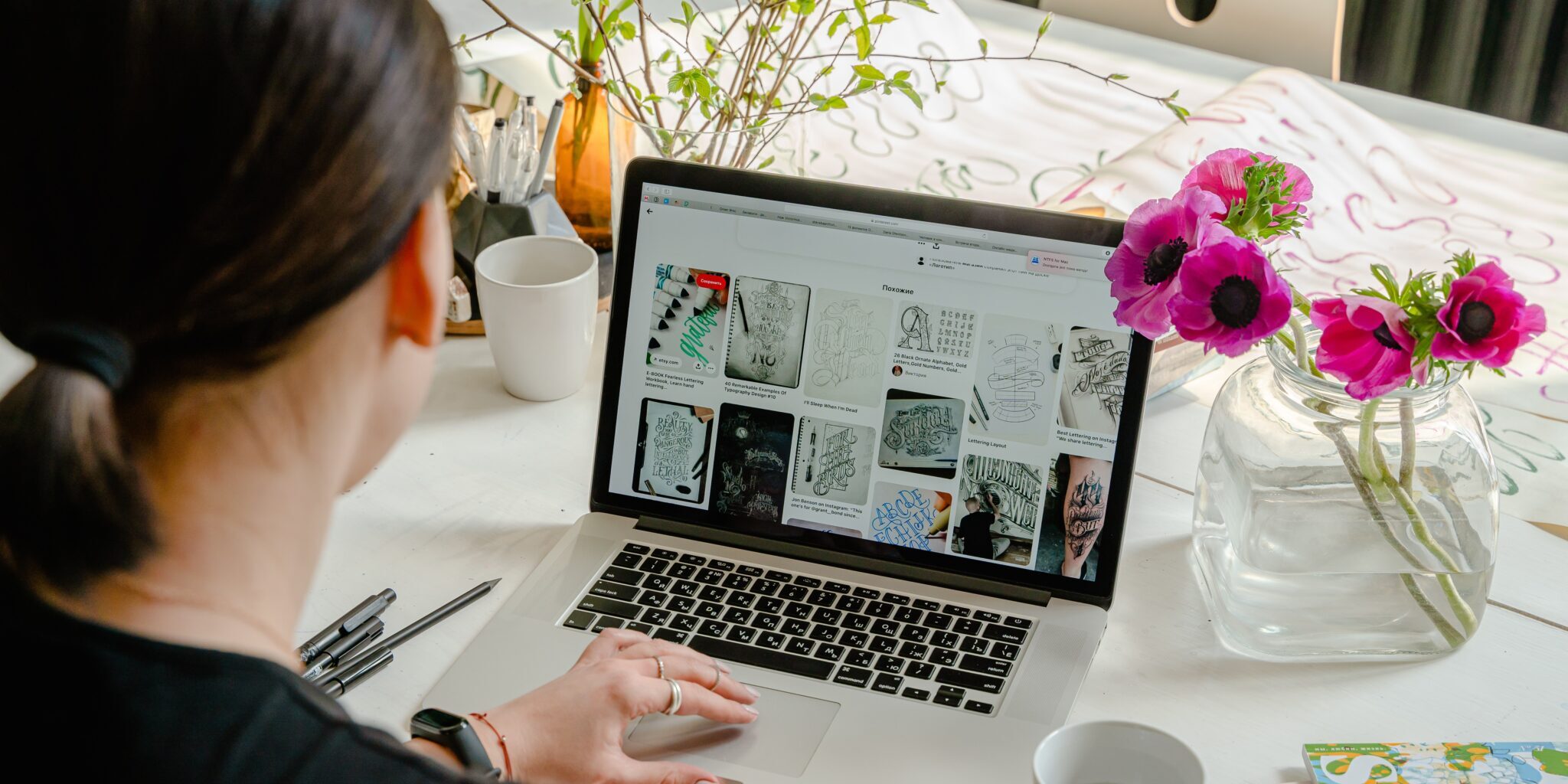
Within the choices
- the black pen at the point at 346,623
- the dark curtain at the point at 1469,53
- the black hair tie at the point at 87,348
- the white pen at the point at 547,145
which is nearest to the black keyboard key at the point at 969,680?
the black pen at the point at 346,623

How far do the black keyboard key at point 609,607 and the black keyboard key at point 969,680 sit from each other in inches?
8.2

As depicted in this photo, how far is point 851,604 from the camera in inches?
33.1

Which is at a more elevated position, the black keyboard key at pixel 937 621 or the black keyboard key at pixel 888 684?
the black keyboard key at pixel 937 621

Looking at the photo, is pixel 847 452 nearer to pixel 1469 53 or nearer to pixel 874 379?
pixel 874 379

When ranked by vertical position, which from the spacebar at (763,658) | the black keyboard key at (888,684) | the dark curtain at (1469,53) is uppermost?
the dark curtain at (1469,53)

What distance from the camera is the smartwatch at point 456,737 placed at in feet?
2.20

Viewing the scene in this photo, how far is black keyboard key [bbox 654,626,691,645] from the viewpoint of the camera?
32.1 inches

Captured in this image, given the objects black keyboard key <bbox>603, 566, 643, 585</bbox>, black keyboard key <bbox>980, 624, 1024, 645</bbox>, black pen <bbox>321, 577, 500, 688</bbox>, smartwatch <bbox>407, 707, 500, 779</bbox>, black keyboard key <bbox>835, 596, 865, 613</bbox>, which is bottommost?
black pen <bbox>321, 577, 500, 688</bbox>

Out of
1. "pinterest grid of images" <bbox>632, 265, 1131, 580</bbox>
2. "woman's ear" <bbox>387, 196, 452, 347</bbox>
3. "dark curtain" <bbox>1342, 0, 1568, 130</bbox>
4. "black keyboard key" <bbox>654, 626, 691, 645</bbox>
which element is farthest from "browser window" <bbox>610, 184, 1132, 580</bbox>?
"dark curtain" <bbox>1342, 0, 1568, 130</bbox>

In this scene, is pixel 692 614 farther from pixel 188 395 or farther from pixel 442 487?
pixel 188 395

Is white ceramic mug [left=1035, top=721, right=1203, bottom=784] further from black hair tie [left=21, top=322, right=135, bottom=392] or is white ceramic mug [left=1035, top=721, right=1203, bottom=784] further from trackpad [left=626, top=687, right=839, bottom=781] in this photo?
black hair tie [left=21, top=322, right=135, bottom=392]

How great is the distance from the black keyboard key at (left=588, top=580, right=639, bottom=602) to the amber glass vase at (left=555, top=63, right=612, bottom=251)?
0.51 meters

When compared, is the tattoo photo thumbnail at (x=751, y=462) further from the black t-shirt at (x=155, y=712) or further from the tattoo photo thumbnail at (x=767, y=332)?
the black t-shirt at (x=155, y=712)

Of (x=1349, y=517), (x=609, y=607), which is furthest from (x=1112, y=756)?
(x=609, y=607)
